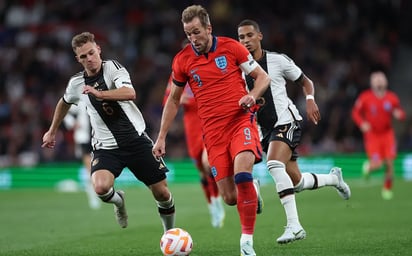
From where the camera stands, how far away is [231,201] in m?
9.18

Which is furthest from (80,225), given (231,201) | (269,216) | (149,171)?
(231,201)

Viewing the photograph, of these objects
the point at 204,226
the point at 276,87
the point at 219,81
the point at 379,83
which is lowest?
the point at 204,226

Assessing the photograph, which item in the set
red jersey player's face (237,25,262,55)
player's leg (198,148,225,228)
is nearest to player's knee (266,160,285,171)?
red jersey player's face (237,25,262,55)

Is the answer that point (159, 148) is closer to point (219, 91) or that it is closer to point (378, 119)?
point (219, 91)

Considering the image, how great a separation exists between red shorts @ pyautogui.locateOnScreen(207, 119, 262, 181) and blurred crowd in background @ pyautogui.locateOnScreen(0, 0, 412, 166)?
1545 centimetres

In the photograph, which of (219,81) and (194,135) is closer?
(219,81)

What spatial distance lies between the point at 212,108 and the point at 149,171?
4.64ft

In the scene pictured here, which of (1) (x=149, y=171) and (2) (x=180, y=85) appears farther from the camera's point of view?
(1) (x=149, y=171)

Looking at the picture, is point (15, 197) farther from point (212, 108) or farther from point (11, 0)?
point (212, 108)

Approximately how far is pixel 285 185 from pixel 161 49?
1949 cm

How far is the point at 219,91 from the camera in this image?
8953 millimetres

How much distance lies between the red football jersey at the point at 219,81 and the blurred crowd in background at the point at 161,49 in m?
15.5

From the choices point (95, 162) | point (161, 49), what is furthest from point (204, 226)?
point (161, 49)

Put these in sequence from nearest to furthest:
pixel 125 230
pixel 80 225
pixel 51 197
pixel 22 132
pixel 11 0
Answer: pixel 125 230
pixel 80 225
pixel 51 197
pixel 22 132
pixel 11 0
